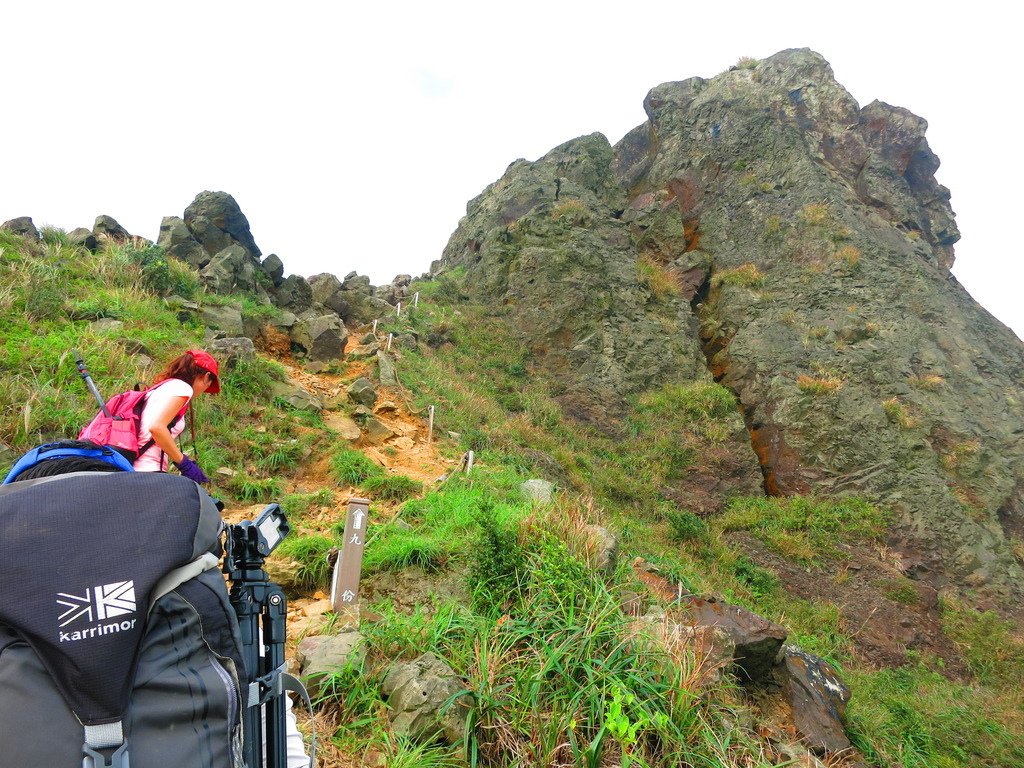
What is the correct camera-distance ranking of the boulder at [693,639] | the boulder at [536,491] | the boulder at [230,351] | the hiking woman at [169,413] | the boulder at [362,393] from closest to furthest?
the hiking woman at [169,413], the boulder at [693,639], the boulder at [536,491], the boulder at [230,351], the boulder at [362,393]

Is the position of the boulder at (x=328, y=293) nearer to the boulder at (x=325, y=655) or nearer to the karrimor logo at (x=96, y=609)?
the boulder at (x=325, y=655)

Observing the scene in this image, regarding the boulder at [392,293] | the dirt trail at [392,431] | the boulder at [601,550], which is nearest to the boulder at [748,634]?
the boulder at [601,550]

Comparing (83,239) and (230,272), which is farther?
(230,272)

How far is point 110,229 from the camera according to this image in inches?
409

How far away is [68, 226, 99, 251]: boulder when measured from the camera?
30.8 feet

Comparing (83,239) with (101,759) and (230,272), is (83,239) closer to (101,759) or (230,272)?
(230,272)

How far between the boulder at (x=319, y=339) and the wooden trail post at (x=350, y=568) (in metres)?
6.82

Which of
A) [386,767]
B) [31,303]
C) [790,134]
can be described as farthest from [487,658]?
[790,134]

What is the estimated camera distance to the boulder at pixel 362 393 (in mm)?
8781

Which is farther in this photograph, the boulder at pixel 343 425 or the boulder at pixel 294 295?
the boulder at pixel 294 295

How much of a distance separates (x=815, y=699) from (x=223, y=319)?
9495mm

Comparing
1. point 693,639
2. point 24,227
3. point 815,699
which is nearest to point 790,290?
point 815,699

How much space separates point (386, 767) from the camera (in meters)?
2.65

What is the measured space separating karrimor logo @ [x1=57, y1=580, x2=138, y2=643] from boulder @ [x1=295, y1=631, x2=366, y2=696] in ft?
7.36
